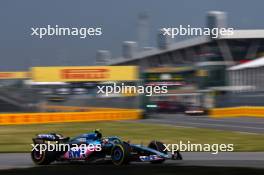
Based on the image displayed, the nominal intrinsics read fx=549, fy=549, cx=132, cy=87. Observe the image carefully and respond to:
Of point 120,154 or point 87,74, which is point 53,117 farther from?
point 120,154

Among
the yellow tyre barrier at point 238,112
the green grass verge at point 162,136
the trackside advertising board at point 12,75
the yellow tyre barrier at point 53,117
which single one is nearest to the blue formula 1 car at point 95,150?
the green grass verge at point 162,136

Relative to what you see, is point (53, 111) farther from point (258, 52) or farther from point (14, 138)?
point (258, 52)

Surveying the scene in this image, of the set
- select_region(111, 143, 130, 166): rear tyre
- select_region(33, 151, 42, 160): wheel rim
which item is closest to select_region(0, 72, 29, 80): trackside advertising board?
select_region(33, 151, 42, 160): wheel rim

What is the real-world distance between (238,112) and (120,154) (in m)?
24.4

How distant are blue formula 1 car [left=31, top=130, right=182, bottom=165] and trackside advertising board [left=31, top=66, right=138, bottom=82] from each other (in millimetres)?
10639

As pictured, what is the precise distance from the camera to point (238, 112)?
33.3 m

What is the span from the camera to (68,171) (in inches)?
288

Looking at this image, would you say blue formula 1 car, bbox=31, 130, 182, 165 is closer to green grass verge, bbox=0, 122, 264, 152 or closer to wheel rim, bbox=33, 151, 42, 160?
wheel rim, bbox=33, 151, 42, 160

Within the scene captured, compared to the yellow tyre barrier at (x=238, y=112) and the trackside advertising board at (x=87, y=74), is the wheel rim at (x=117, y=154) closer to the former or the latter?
the trackside advertising board at (x=87, y=74)

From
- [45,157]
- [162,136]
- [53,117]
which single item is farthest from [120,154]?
[53,117]

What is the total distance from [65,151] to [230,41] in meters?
27.4

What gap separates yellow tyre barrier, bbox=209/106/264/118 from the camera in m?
32.3

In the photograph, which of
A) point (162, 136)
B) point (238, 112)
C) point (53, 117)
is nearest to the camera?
point (162, 136)

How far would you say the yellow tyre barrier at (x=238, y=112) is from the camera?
3228cm
